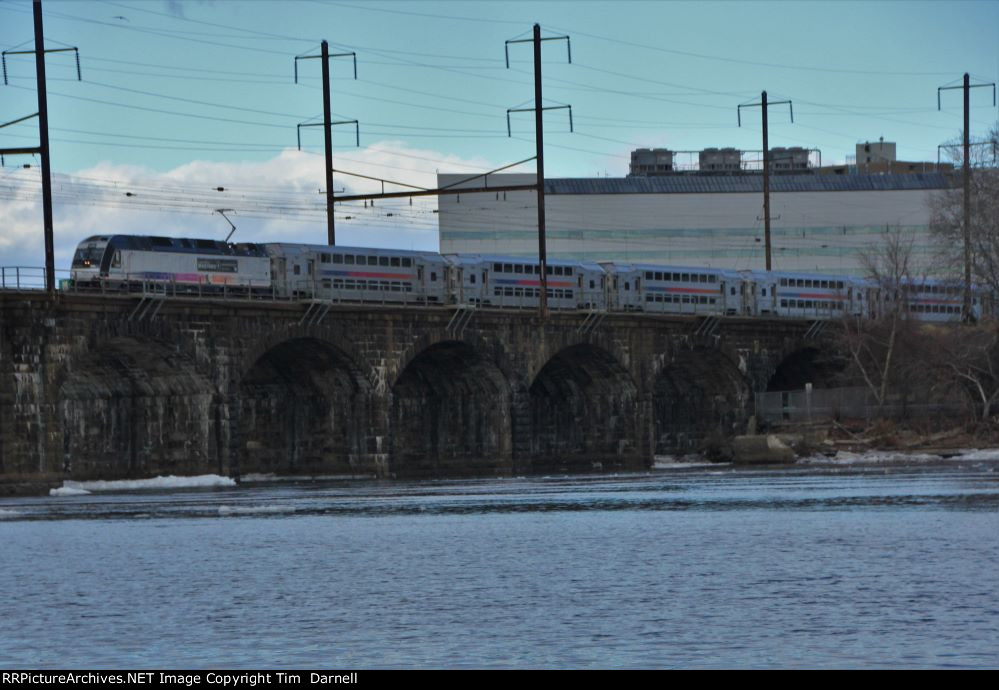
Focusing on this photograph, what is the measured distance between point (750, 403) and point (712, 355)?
3.73m

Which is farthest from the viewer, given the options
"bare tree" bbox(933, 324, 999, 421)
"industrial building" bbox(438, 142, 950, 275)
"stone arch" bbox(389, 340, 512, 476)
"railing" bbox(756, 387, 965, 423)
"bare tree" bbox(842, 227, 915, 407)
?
"industrial building" bbox(438, 142, 950, 275)

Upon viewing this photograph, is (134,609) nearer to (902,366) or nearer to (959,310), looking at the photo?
(902,366)

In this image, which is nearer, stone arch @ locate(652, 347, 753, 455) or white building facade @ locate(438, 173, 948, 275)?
stone arch @ locate(652, 347, 753, 455)

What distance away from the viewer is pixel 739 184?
145375mm

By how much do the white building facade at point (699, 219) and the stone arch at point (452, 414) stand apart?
55.7m

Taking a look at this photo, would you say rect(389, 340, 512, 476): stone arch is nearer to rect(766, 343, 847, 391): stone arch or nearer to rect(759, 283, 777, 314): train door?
rect(766, 343, 847, 391): stone arch

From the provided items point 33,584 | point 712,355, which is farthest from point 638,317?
point 33,584

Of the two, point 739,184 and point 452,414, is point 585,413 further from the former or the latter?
point 739,184

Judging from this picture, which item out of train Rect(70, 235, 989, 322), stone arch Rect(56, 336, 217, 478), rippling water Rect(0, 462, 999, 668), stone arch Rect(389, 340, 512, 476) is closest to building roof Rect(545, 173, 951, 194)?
train Rect(70, 235, 989, 322)

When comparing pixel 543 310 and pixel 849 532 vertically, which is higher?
pixel 543 310

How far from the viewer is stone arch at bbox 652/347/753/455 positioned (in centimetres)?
9712

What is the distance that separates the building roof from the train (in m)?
33.6

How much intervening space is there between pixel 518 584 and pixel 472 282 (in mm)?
60639

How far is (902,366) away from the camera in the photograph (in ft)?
297
